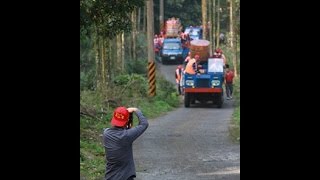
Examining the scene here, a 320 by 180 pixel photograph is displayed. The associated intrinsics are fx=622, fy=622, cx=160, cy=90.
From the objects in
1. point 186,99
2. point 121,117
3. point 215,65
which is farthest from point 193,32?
point 121,117

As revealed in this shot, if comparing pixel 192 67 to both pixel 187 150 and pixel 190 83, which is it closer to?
pixel 190 83

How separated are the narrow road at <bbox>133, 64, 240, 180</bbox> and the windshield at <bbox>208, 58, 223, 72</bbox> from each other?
7.32ft

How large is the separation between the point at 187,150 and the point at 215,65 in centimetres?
1006

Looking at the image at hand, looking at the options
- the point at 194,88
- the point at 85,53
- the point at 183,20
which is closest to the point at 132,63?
the point at 85,53

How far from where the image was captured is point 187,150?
1453 centimetres

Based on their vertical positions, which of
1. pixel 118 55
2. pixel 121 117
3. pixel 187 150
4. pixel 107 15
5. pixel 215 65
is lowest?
pixel 187 150

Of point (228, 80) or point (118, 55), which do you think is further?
point (118, 55)
